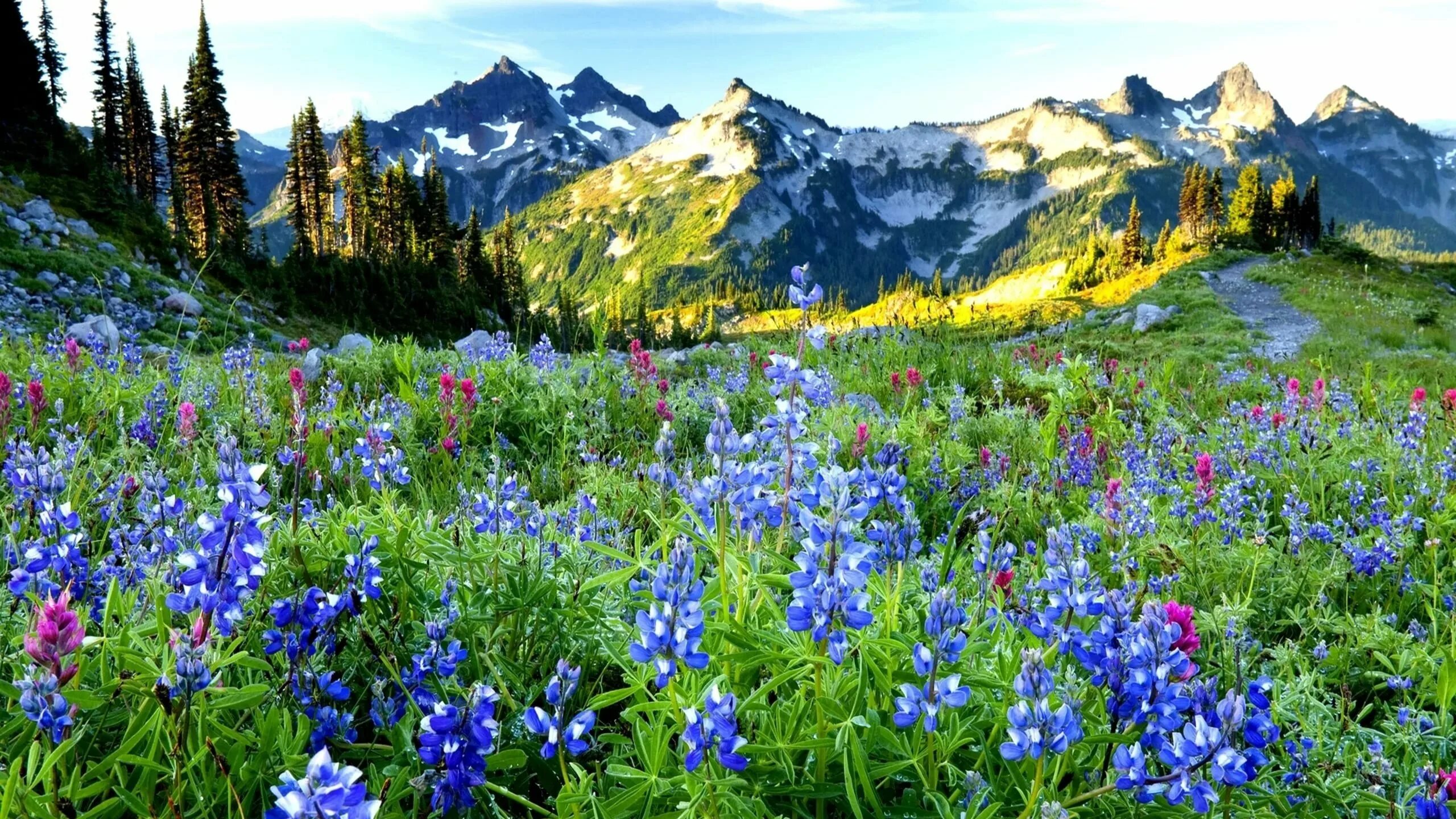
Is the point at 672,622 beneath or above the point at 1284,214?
beneath

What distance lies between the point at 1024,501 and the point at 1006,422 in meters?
2.14

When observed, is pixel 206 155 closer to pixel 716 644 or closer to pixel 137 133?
pixel 137 133

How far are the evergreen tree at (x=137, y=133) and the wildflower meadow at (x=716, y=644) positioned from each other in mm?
61187

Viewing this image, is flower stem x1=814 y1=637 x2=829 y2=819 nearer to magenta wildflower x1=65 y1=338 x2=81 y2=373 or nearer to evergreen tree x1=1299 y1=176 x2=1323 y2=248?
magenta wildflower x1=65 y1=338 x2=81 y2=373

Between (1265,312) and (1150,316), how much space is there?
9.51 meters

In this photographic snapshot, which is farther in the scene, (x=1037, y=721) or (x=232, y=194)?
(x=232, y=194)

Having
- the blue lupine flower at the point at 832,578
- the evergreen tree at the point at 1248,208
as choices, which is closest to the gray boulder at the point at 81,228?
the blue lupine flower at the point at 832,578

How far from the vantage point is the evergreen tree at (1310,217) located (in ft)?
318

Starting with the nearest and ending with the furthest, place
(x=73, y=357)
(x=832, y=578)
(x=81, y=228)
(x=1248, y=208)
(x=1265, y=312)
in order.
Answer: (x=832, y=578) → (x=73, y=357) → (x=81, y=228) → (x=1265, y=312) → (x=1248, y=208)

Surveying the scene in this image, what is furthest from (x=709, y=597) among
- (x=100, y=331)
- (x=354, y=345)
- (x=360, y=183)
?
(x=360, y=183)

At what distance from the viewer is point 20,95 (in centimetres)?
4019

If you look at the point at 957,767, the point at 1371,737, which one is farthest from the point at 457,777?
the point at 1371,737

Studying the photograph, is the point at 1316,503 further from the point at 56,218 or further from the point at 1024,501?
the point at 56,218

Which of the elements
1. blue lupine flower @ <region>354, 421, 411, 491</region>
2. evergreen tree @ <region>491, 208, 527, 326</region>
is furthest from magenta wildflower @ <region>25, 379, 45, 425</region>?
evergreen tree @ <region>491, 208, 527, 326</region>
